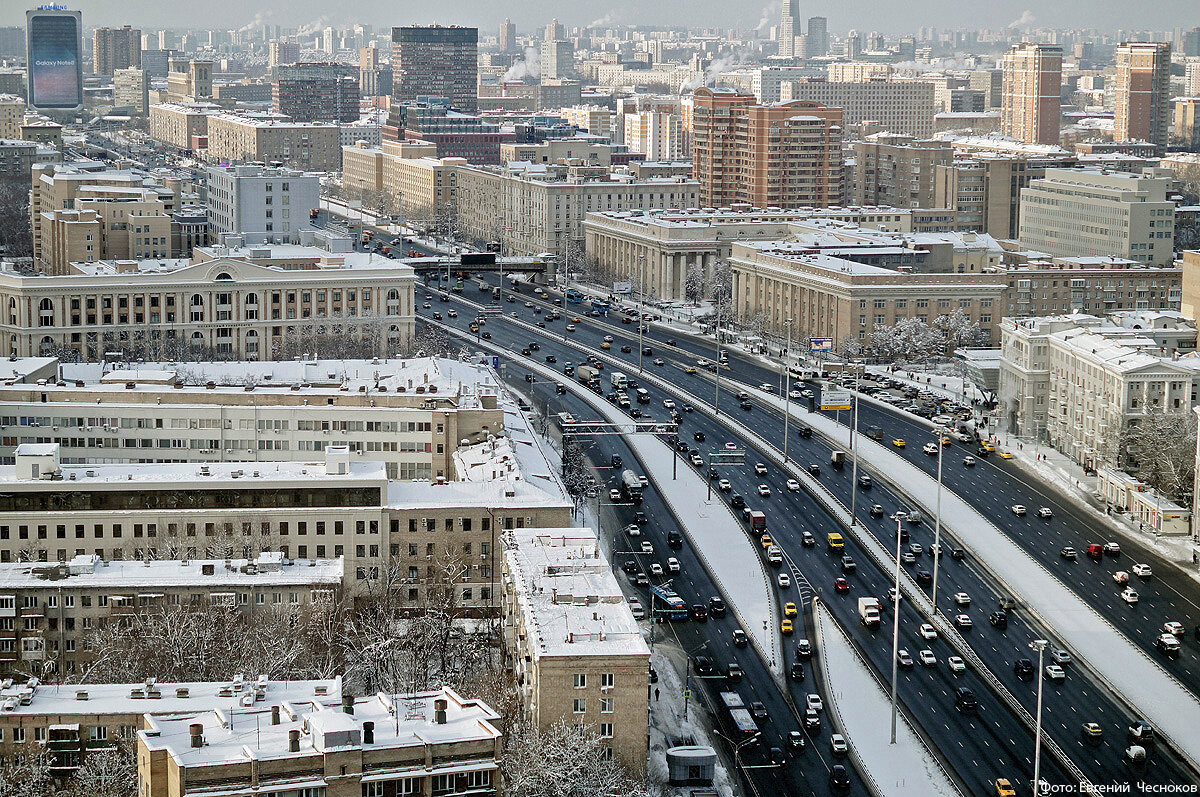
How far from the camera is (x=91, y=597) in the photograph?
79.8 metres

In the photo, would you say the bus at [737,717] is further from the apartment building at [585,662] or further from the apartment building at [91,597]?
the apartment building at [91,597]

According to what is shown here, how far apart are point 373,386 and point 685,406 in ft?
123

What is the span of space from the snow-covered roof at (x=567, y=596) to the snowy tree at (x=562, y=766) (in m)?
2.67

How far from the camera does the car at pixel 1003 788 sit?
72.4 m

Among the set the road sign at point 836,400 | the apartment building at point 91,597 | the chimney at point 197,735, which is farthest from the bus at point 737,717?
the road sign at point 836,400

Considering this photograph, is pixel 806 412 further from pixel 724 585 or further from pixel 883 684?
pixel 883 684

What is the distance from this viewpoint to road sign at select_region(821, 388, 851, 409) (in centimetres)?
12825

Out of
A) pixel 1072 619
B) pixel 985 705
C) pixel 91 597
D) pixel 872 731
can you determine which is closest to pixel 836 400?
pixel 1072 619

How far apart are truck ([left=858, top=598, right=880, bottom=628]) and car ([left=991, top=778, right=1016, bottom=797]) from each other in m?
18.2

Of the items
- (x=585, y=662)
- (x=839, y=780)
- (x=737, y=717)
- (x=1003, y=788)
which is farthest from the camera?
(x=737, y=717)

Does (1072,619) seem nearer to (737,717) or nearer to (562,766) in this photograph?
(737,717)

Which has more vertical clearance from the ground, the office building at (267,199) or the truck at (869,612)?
the office building at (267,199)

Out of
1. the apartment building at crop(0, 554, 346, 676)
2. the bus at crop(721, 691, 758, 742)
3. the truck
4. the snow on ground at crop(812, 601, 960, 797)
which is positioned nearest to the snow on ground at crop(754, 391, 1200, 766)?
the truck

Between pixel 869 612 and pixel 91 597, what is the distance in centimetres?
3481
